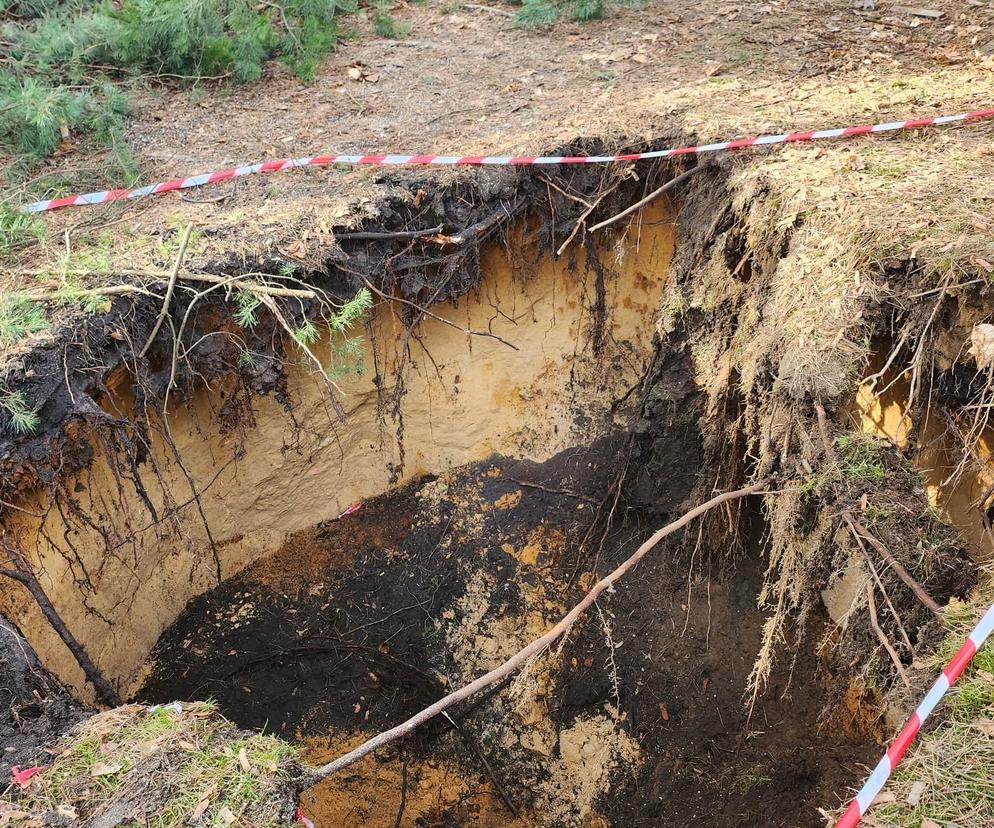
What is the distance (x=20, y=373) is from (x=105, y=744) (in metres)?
1.81

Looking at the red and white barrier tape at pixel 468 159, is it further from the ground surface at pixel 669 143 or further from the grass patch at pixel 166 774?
the grass patch at pixel 166 774

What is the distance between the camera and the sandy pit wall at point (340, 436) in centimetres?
442

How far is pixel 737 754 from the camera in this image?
15.1ft

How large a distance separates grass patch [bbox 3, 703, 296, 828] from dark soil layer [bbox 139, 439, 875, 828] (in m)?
2.25

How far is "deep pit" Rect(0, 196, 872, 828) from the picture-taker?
457 cm

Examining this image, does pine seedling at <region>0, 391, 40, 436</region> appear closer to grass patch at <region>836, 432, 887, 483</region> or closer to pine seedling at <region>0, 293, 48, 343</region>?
pine seedling at <region>0, 293, 48, 343</region>

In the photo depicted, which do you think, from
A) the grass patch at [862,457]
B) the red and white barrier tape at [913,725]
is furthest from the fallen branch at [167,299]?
the red and white barrier tape at [913,725]

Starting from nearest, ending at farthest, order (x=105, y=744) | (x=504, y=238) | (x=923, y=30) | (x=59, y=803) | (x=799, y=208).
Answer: (x=59, y=803), (x=105, y=744), (x=799, y=208), (x=504, y=238), (x=923, y=30)

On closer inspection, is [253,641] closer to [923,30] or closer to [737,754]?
[737,754]

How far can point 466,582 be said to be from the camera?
5.75m

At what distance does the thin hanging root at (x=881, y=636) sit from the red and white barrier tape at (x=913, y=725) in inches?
5.0

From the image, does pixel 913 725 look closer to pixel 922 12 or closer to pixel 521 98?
pixel 521 98

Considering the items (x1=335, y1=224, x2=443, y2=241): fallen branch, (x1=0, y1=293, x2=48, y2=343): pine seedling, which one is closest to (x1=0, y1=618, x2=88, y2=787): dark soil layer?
(x1=0, y1=293, x2=48, y2=343): pine seedling

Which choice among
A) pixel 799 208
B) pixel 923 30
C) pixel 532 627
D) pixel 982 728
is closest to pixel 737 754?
pixel 532 627
